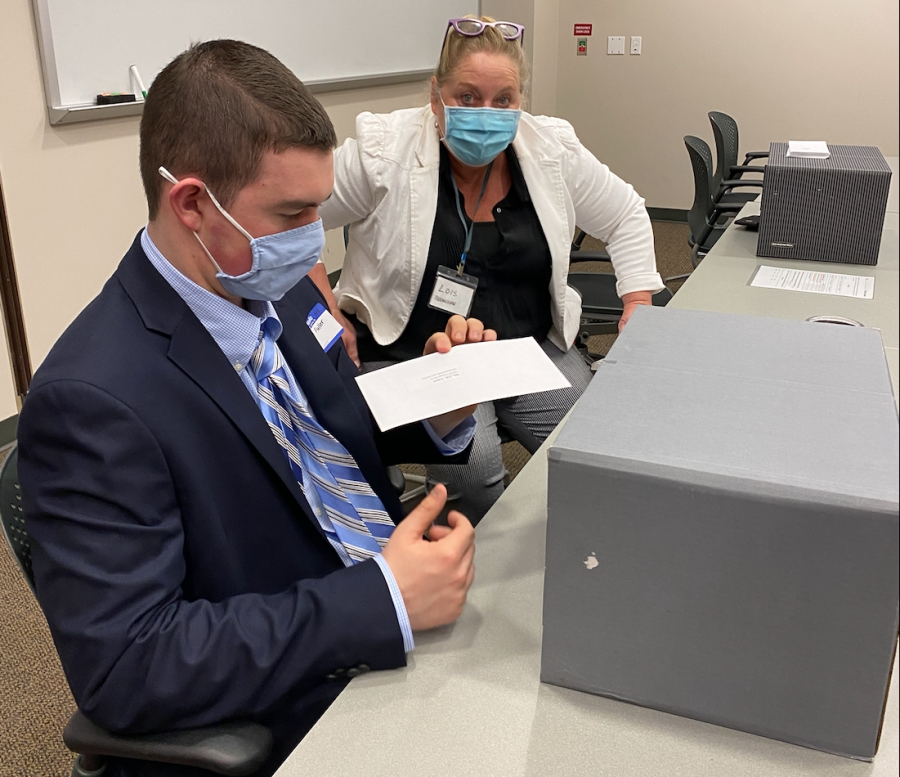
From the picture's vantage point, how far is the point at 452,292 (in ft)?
6.43

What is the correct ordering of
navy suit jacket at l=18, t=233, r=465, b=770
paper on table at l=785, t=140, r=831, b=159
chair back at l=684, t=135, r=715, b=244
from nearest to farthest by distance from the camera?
navy suit jacket at l=18, t=233, r=465, b=770, paper on table at l=785, t=140, r=831, b=159, chair back at l=684, t=135, r=715, b=244

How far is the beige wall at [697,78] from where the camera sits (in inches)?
211

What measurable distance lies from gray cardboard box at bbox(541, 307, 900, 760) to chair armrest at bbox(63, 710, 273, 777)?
0.30m

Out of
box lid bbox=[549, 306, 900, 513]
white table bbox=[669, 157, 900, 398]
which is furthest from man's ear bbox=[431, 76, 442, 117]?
box lid bbox=[549, 306, 900, 513]

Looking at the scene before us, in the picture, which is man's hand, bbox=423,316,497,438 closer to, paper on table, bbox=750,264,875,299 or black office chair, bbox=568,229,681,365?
paper on table, bbox=750,264,875,299

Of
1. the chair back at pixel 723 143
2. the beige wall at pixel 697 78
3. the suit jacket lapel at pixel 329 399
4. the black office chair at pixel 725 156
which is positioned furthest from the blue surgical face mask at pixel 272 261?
the beige wall at pixel 697 78

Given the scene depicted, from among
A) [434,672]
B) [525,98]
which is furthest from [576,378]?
[434,672]

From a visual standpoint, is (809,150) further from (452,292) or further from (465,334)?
(465,334)

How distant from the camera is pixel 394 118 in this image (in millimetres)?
2012

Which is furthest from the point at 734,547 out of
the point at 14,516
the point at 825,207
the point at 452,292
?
the point at 825,207

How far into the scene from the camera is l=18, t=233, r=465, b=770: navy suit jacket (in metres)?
0.82

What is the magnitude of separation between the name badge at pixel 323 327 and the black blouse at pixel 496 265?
64 centimetres

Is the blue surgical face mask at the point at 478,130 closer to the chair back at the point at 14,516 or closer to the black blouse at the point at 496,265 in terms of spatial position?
the black blouse at the point at 496,265

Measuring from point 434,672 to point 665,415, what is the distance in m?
0.35
